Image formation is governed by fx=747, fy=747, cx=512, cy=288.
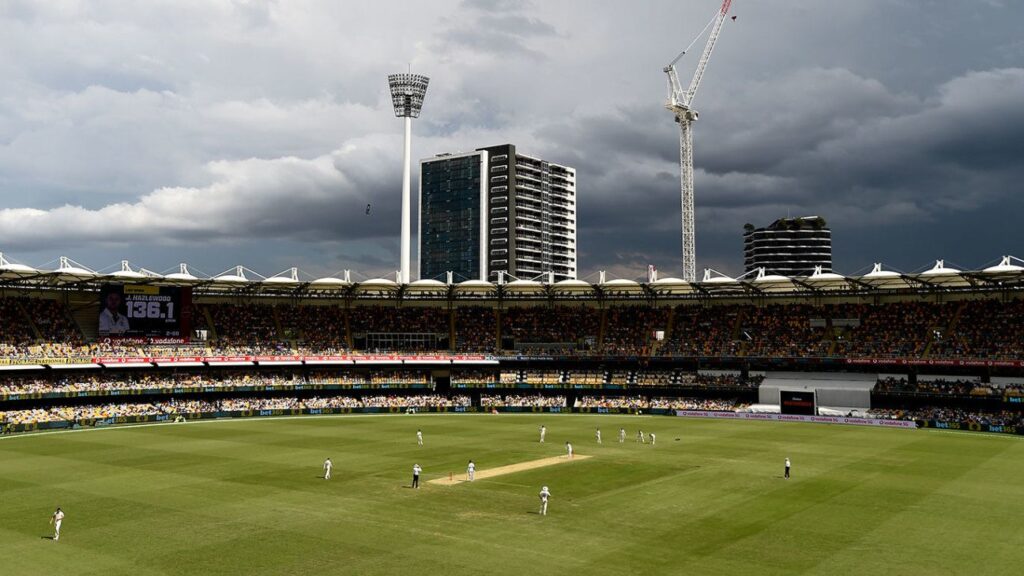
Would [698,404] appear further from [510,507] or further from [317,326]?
[510,507]

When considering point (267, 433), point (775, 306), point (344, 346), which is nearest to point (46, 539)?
point (267, 433)

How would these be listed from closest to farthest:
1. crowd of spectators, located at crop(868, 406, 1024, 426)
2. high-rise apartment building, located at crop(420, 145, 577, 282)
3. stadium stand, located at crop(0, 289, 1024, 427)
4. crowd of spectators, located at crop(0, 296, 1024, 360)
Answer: crowd of spectators, located at crop(868, 406, 1024, 426) → stadium stand, located at crop(0, 289, 1024, 427) → crowd of spectators, located at crop(0, 296, 1024, 360) → high-rise apartment building, located at crop(420, 145, 577, 282)

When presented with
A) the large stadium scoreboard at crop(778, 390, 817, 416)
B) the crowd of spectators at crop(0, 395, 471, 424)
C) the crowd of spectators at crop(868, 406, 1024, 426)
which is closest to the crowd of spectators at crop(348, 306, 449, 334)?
the crowd of spectators at crop(0, 395, 471, 424)

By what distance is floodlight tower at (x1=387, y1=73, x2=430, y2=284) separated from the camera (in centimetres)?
9706

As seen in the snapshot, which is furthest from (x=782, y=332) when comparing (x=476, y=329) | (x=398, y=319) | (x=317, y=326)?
(x=317, y=326)

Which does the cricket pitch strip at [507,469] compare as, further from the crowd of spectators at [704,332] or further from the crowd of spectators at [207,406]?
the crowd of spectators at [704,332]

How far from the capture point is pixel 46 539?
2720 centimetres

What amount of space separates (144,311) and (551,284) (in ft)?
139

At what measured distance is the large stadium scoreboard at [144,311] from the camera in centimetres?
7544

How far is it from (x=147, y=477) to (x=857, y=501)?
35.5 meters

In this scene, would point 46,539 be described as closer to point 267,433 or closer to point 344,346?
point 267,433

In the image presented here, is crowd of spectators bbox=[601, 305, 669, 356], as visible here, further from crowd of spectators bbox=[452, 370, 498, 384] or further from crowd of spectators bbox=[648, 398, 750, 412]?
crowd of spectators bbox=[452, 370, 498, 384]

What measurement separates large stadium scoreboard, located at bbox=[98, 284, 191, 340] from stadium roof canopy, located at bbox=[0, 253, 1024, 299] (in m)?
1.10

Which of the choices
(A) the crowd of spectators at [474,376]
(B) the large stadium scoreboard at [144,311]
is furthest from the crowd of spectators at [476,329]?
(B) the large stadium scoreboard at [144,311]
